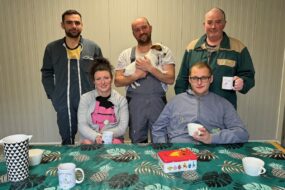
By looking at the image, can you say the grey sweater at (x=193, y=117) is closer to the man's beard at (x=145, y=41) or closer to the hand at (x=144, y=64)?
the hand at (x=144, y=64)

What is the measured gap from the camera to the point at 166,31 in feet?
11.2

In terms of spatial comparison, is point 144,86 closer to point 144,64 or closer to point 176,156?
point 144,64

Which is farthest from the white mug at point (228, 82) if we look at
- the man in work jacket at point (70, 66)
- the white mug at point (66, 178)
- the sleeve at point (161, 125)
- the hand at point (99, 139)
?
the white mug at point (66, 178)

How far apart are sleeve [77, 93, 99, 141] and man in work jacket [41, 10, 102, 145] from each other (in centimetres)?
50

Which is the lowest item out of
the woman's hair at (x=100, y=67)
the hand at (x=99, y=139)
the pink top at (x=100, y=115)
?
the hand at (x=99, y=139)

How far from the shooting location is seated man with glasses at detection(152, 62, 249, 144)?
1.83m

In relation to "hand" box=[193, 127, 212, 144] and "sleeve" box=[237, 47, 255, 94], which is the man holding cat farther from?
"hand" box=[193, 127, 212, 144]

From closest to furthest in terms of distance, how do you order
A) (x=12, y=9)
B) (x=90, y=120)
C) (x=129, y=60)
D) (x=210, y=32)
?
(x=90, y=120)
(x=210, y=32)
(x=129, y=60)
(x=12, y=9)

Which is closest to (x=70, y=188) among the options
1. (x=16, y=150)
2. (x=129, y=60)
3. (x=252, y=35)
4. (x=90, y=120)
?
(x=16, y=150)

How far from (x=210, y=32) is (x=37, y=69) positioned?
2.38 m

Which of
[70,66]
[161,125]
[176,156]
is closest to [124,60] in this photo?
[70,66]

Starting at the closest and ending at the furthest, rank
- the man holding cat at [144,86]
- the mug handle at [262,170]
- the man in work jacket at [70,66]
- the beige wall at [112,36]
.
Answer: the mug handle at [262,170] < the man holding cat at [144,86] < the man in work jacket at [70,66] < the beige wall at [112,36]

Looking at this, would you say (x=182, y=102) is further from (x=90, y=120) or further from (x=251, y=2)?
(x=251, y=2)

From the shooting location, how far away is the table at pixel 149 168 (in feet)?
3.67
